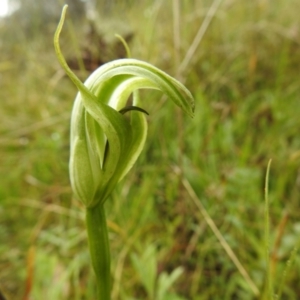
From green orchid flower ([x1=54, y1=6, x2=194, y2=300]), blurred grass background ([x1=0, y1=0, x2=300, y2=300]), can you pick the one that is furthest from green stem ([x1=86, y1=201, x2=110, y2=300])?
blurred grass background ([x1=0, y1=0, x2=300, y2=300])

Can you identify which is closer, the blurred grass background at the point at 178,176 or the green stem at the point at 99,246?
the green stem at the point at 99,246

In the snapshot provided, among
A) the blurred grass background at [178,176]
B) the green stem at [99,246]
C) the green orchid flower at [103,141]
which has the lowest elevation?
the green stem at [99,246]

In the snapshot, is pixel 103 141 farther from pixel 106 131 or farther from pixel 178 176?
pixel 178 176

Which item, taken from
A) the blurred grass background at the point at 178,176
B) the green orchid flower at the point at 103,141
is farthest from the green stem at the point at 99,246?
the blurred grass background at the point at 178,176

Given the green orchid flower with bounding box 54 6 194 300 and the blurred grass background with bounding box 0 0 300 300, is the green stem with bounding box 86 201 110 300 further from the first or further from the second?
the blurred grass background with bounding box 0 0 300 300

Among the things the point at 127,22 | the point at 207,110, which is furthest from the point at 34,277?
the point at 127,22

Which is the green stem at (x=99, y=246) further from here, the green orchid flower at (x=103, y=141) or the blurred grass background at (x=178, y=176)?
the blurred grass background at (x=178, y=176)

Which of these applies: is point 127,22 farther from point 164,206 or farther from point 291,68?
point 164,206
